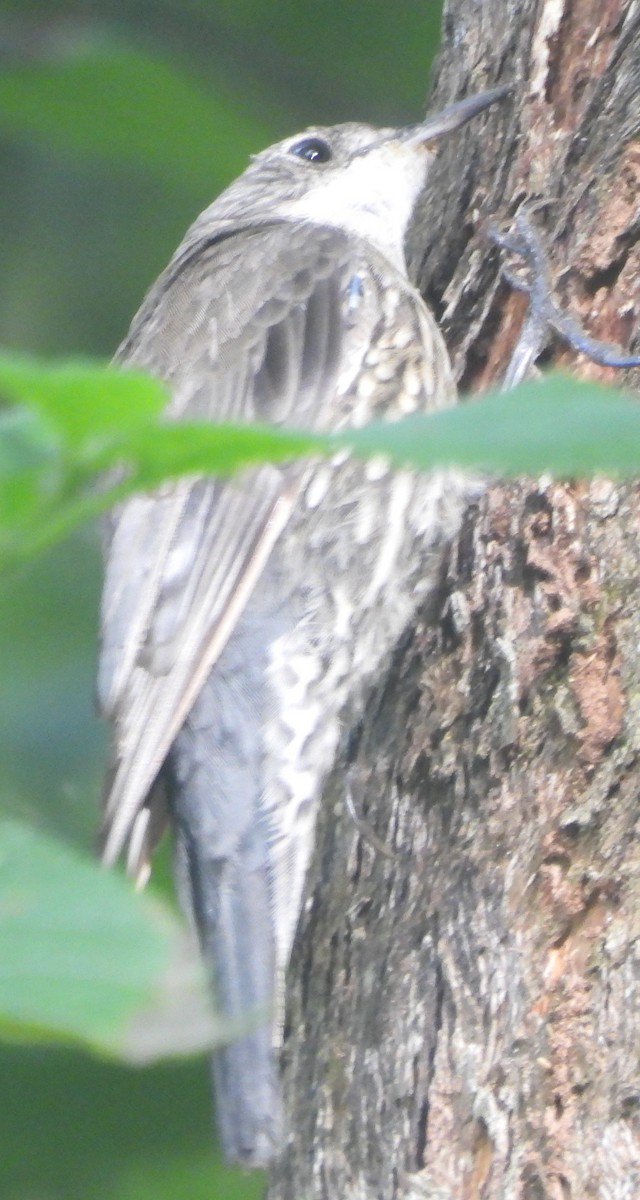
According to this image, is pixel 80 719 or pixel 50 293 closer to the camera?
pixel 80 719

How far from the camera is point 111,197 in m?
3.43

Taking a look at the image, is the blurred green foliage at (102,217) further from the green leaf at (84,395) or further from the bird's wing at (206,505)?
the green leaf at (84,395)

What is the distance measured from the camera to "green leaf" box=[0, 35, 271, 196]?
3.10 metres

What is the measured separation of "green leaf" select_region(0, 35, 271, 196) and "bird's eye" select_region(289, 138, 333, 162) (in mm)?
231

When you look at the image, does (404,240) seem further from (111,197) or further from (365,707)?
(365,707)

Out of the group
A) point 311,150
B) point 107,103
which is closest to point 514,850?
point 107,103

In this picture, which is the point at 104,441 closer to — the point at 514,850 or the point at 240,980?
the point at 514,850

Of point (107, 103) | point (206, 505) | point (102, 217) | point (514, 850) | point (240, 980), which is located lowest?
point (240, 980)

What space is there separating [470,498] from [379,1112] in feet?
3.41

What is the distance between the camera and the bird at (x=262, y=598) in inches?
93.8

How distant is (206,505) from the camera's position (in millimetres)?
2541

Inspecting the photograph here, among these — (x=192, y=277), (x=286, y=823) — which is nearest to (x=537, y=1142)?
(x=286, y=823)

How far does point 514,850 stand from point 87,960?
5.10 ft

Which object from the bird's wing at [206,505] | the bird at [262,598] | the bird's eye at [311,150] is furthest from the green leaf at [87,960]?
the bird's eye at [311,150]
